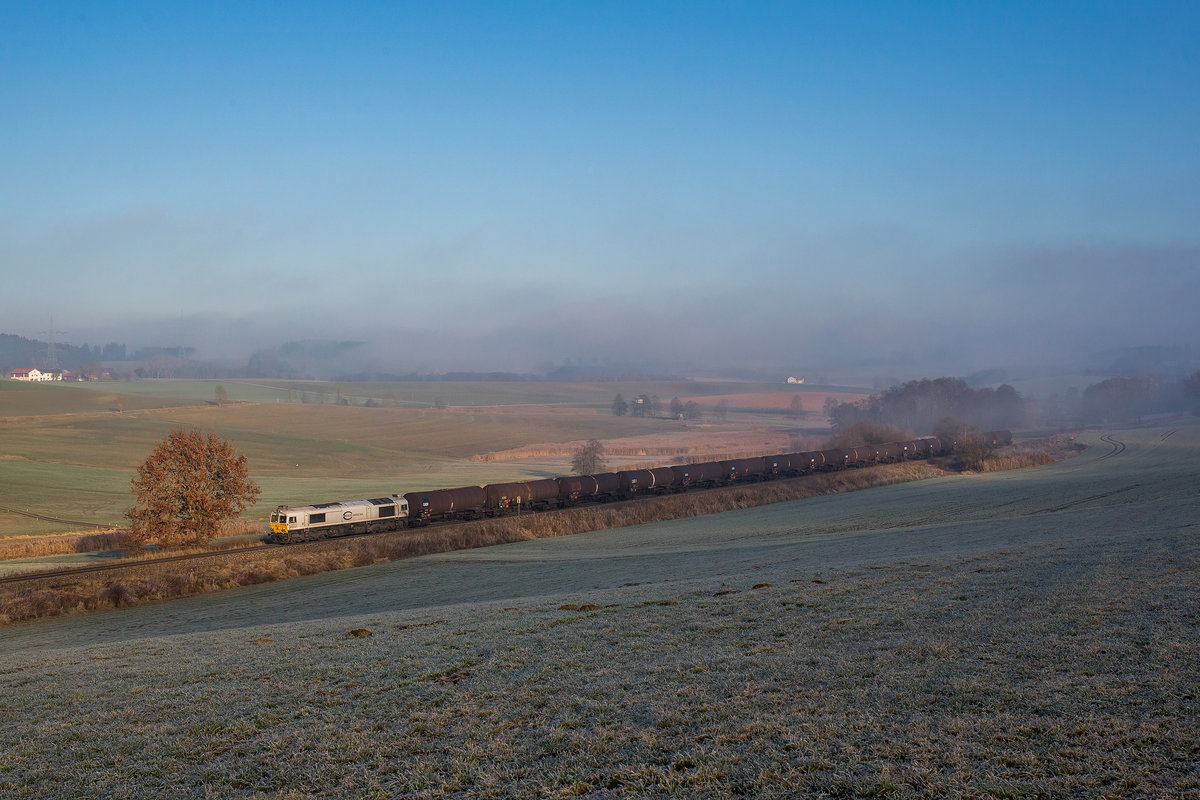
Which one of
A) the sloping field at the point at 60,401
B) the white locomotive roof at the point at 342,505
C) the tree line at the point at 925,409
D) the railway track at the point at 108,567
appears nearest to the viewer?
the railway track at the point at 108,567

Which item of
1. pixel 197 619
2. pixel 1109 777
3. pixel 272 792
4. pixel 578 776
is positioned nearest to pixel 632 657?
pixel 578 776

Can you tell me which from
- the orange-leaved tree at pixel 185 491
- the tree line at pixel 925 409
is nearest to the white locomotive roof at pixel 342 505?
the orange-leaved tree at pixel 185 491

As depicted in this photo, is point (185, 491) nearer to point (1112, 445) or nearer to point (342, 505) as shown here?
point (342, 505)

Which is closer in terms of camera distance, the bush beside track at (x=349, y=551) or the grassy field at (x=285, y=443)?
the bush beside track at (x=349, y=551)

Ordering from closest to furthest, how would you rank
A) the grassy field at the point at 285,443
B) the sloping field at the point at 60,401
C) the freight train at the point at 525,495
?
the freight train at the point at 525,495
the grassy field at the point at 285,443
the sloping field at the point at 60,401

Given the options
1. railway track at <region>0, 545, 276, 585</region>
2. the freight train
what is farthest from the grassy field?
railway track at <region>0, 545, 276, 585</region>

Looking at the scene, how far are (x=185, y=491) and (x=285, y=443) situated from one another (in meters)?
85.7

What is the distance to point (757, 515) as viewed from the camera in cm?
5575

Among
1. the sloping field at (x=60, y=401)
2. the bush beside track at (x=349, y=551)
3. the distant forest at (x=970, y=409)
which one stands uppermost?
the sloping field at (x=60, y=401)

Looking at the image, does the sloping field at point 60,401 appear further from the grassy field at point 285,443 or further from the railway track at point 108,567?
the railway track at point 108,567

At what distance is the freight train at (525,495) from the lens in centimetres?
4681

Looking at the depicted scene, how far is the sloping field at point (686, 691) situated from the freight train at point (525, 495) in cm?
2017

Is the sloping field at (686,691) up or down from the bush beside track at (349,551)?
up

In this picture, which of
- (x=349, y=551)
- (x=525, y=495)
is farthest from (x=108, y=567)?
(x=525, y=495)
